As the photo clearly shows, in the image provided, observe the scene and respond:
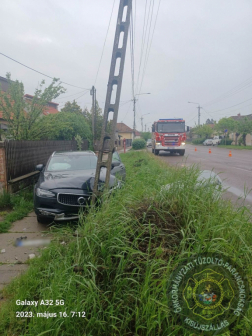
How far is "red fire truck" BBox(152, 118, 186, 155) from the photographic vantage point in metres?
21.0

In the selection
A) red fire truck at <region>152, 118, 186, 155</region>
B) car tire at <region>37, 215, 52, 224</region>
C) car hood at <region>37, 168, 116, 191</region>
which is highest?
red fire truck at <region>152, 118, 186, 155</region>

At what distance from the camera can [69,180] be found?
5328 millimetres

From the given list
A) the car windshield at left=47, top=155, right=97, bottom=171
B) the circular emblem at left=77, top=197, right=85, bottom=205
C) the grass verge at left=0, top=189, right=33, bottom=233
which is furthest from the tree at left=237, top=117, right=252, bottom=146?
the circular emblem at left=77, top=197, right=85, bottom=205

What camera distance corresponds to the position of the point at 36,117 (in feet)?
32.2

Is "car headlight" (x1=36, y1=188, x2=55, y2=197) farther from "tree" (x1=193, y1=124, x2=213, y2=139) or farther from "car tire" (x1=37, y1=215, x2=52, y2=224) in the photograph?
"tree" (x1=193, y1=124, x2=213, y2=139)

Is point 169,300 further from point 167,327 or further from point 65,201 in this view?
point 65,201

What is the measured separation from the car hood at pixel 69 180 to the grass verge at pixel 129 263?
1.64 meters

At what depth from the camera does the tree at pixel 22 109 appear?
9297mm

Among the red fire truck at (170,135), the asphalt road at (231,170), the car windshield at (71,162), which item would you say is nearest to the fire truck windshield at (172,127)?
the red fire truck at (170,135)

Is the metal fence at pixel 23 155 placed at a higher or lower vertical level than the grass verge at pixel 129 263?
higher

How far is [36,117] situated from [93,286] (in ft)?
28.3

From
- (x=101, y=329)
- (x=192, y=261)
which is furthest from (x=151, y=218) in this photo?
(x=101, y=329)

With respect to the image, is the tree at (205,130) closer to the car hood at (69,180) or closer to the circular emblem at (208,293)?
the car hood at (69,180)

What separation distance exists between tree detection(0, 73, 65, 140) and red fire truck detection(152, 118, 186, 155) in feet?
39.9
